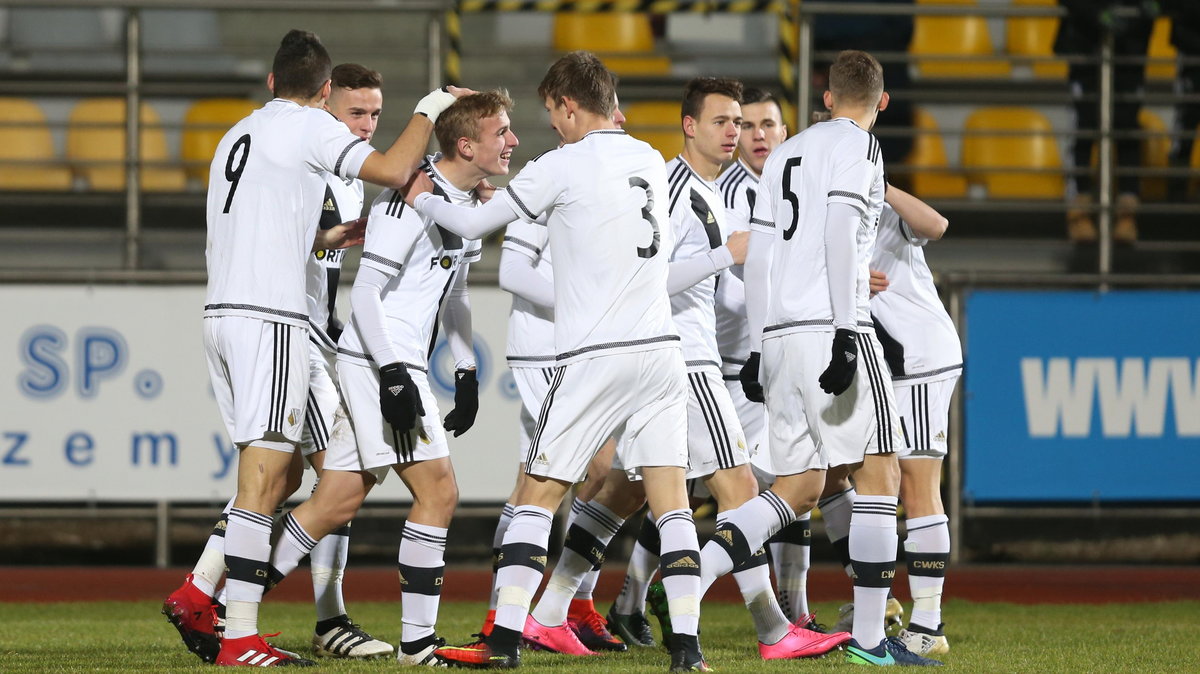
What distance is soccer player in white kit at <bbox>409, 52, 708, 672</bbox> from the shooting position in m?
5.27

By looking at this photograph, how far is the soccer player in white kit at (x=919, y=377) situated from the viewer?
635cm

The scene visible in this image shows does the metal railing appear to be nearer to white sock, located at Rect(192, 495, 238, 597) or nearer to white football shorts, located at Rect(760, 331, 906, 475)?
white sock, located at Rect(192, 495, 238, 597)

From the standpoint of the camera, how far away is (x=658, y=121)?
1212 cm

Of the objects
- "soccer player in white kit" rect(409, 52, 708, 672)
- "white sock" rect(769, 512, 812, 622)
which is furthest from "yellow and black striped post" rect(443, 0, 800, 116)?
"soccer player in white kit" rect(409, 52, 708, 672)

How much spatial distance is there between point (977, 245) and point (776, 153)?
569 centimetres

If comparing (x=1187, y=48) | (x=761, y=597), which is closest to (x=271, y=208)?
(x=761, y=597)

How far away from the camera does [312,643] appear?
21.3ft

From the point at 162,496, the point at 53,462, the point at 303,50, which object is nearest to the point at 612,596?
the point at 162,496

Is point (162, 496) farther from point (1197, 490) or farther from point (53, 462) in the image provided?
point (1197, 490)

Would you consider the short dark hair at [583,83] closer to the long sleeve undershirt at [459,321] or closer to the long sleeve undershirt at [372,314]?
the long sleeve undershirt at [372,314]

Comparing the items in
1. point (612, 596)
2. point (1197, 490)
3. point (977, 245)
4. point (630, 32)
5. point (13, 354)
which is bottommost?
point (612, 596)

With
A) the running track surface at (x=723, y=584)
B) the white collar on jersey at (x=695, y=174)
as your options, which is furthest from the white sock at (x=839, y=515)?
the running track surface at (x=723, y=584)

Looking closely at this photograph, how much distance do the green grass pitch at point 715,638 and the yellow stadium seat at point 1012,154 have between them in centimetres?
439

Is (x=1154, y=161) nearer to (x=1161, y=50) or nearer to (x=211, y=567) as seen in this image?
(x=1161, y=50)
